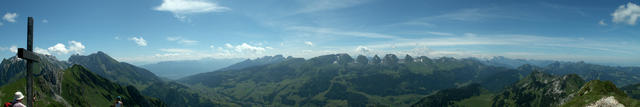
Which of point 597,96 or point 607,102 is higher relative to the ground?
point 597,96

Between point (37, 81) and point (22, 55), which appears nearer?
point (22, 55)

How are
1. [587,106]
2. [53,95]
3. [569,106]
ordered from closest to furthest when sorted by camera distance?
[587,106]
[569,106]
[53,95]

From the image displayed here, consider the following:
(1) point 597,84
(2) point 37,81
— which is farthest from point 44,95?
(1) point 597,84

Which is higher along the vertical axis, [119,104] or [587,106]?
[119,104]

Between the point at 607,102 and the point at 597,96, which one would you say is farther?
the point at 597,96

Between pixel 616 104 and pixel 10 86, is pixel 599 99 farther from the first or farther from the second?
pixel 10 86

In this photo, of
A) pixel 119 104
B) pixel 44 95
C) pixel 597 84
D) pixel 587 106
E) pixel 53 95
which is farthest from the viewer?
pixel 53 95

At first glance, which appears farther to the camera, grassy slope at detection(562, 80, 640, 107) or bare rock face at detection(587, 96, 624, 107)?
bare rock face at detection(587, 96, 624, 107)

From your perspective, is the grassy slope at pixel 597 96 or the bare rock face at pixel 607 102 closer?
the grassy slope at pixel 597 96

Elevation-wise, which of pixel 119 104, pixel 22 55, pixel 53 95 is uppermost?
pixel 22 55

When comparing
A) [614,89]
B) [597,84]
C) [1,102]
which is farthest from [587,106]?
[1,102]
